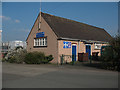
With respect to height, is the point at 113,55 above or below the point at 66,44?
below

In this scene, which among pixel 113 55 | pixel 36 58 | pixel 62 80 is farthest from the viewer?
pixel 36 58

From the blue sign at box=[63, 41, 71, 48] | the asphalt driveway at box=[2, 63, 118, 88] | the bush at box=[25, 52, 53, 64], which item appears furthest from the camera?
the blue sign at box=[63, 41, 71, 48]

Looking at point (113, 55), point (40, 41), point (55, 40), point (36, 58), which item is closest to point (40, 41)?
point (40, 41)

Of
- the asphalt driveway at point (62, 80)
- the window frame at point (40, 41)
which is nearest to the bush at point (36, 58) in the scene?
the window frame at point (40, 41)

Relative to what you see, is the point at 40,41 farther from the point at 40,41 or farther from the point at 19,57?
the point at 19,57

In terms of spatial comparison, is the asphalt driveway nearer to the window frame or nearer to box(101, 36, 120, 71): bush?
box(101, 36, 120, 71): bush

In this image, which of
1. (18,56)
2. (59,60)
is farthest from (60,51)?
(18,56)

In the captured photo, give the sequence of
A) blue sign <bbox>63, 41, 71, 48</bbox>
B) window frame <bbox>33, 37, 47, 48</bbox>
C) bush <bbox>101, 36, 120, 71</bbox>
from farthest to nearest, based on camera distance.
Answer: window frame <bbox>33, 37, 47, 48</bbox> → blue sign <bbox>63, 41, 71, 48</bbox> → bush <bbox>101, 36, 120, 71</bbox>

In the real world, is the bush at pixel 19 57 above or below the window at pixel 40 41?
below

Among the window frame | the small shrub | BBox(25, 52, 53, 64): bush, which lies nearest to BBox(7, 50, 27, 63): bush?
the small shrub

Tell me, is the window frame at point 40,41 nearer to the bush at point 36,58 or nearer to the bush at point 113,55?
the bush at point 36,58

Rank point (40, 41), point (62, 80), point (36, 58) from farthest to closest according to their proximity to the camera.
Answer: point (40, 41) → point (36, 58) → point (62, 80)

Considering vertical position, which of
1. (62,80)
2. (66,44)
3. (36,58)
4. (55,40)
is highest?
(55,40)

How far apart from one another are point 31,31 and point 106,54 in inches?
529
